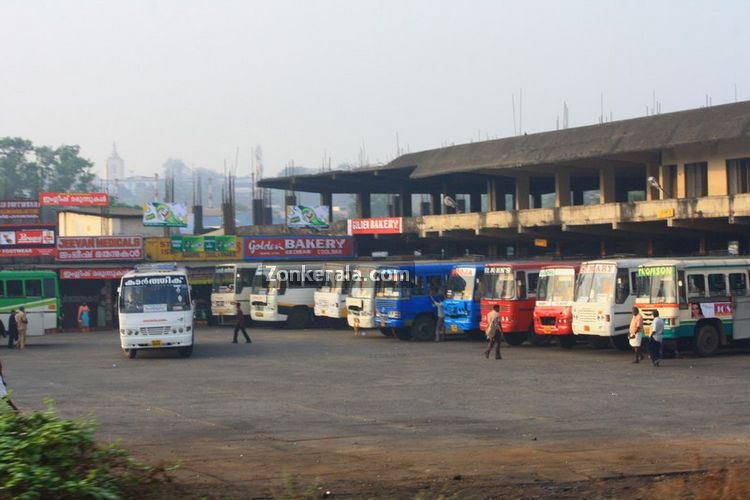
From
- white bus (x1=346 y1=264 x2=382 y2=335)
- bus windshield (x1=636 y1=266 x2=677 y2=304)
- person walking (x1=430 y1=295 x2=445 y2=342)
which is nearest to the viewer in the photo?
bus windshield (x1=636 y1=266 x2=677 y2=304)

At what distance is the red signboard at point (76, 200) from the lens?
6819 centimetres

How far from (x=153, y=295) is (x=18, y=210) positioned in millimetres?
37762

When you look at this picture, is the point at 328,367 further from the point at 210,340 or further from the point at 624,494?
the point at 624,494

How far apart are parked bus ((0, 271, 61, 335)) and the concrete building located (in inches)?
834

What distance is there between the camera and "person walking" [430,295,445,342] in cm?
3481

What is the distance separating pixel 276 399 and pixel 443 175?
36965mm

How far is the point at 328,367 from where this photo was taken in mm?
26062

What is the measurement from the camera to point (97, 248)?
48.7 meters

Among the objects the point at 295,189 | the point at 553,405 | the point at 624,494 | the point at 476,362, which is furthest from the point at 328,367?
the point at 295,189

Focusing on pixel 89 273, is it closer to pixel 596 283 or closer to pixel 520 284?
pixel 520 284

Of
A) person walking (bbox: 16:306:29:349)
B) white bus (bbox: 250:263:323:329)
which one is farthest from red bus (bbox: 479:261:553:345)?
person walking (bbox: 16:306:29:349)

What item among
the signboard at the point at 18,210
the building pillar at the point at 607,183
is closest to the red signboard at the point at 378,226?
the building pillar at the point at 607,183

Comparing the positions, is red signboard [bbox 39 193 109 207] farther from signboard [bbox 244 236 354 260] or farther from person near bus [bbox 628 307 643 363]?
person near bus [bbox 628 307 643 363]

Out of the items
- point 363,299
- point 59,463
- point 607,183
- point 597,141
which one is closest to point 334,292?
point 363,299
